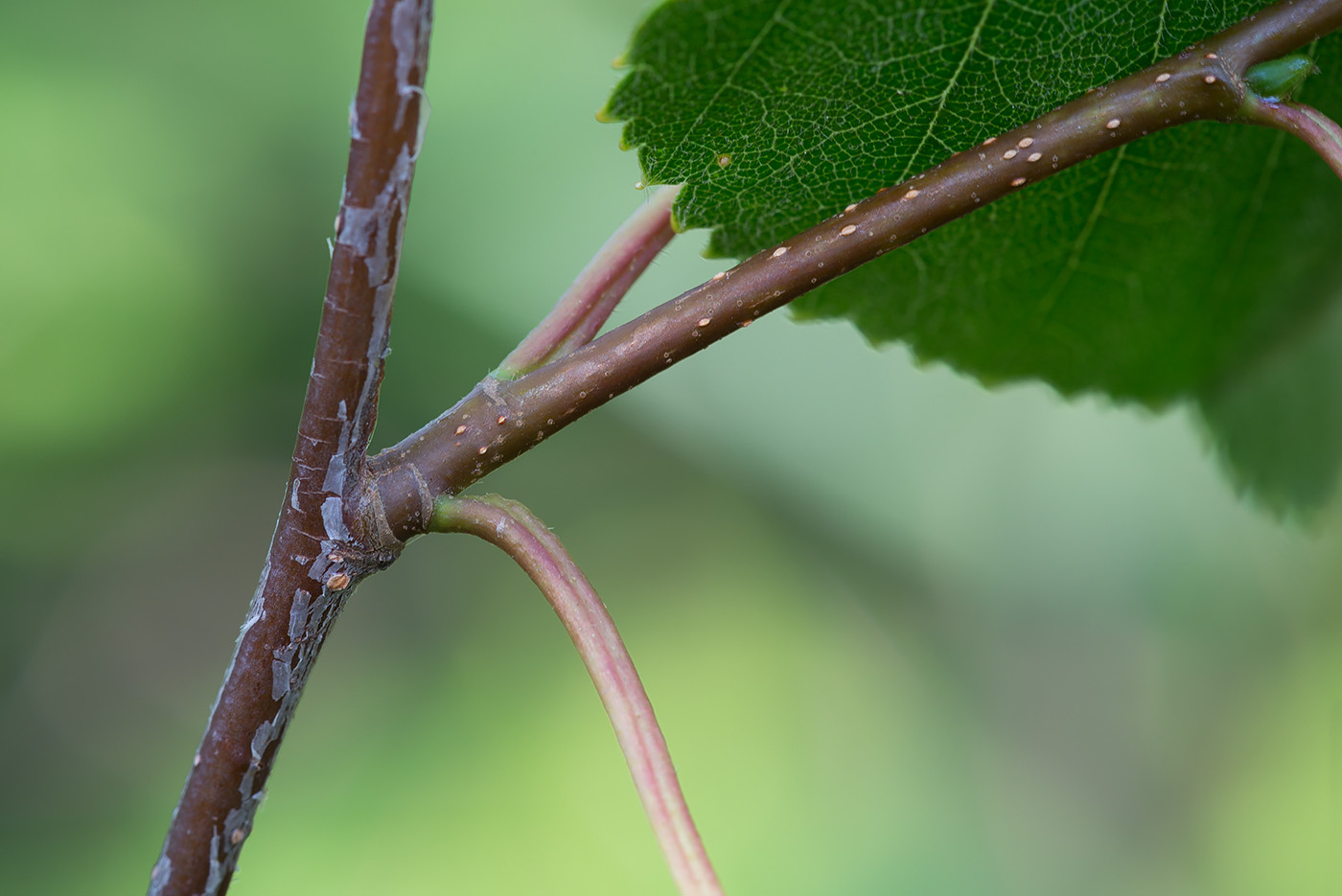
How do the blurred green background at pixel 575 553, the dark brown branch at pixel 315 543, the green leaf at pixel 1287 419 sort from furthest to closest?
the blurred green background at pixel 575 553 → the green leaf at pixel 1287 419 → the dark brown branch at pixel 315 543

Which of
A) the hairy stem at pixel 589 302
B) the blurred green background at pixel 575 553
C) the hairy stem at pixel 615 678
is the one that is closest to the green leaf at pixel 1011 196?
the hairy stem at pixel 589 302

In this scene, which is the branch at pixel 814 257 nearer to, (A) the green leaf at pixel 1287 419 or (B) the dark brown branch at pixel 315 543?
(B) the dark brown branch at pixel 315 543

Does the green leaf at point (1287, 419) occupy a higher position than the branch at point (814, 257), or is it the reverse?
the green leaf at point (1287, 419)

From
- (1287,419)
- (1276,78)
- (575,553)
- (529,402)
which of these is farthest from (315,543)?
(575,553)

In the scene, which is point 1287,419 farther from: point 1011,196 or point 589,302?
point 589,302

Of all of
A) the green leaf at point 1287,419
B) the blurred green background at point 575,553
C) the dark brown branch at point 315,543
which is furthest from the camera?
the blurred green background at point 575,553

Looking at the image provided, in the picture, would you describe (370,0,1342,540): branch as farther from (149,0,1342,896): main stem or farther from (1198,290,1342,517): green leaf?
(1198,290,1342,517): green leaf

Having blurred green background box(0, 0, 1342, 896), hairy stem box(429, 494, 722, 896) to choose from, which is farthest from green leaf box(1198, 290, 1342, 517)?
blurred green background box(0, 0, 1342, 896)
